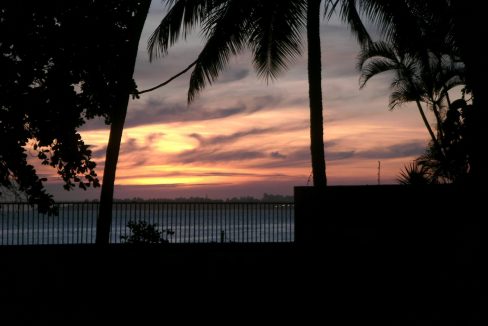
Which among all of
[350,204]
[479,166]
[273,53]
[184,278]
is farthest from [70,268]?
[479,166]

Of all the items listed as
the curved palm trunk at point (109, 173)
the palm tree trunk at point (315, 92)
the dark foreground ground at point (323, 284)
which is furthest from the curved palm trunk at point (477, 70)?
the palm tree trunk at point (315, 92)

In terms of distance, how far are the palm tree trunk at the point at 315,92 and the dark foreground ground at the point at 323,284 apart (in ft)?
11.4

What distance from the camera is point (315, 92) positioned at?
44.7ft

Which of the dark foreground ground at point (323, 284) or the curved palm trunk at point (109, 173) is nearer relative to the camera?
the dark foreground ground at point (323, 284)

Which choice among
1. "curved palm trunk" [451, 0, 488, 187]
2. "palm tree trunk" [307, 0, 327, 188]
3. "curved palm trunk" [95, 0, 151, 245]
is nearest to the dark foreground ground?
"curved palm trunk" [95, 0, 151, 245]

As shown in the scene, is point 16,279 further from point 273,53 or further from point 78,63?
point 273,53

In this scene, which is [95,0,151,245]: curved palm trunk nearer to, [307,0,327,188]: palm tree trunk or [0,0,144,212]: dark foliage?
[0,0,144,212]: dark foliage

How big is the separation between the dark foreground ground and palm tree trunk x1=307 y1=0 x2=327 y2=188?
3.48 metres

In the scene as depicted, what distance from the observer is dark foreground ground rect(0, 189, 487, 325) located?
7098 mm

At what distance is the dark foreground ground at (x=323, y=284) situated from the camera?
710cm

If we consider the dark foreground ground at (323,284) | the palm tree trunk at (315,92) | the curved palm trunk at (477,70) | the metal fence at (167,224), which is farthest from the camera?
the metal fence at (167,224)

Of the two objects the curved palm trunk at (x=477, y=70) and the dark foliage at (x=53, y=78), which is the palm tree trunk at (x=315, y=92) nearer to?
the dark foliage at (x=53, y=78)

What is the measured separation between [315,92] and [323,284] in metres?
5.88

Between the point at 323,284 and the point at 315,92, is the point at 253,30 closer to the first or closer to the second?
the point at 315,92
